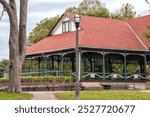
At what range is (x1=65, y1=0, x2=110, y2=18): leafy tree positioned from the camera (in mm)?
61531

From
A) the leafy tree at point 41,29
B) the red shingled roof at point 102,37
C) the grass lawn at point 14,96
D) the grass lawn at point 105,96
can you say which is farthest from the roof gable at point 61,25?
the grass lawn at point 14,96

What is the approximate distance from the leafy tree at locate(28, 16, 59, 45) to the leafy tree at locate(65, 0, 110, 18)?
12.7ft

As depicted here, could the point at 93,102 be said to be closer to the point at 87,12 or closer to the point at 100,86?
the point at 100,86

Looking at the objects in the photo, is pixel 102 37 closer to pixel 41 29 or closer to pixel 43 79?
pixel 43 79

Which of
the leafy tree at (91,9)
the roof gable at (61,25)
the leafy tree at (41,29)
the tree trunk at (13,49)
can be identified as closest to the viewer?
the tree trunk at (13,49)

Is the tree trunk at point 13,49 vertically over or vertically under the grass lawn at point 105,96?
over

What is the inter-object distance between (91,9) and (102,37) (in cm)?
2304

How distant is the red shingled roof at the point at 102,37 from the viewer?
40.9 metres

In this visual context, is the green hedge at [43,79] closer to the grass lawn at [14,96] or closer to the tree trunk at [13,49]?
the tree trunk at [13,49]

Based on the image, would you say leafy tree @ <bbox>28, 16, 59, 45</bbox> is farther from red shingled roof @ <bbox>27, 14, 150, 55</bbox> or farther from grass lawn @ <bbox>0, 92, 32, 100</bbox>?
grass lawn @ <bbox>0, 92, 32, 100</bbox>

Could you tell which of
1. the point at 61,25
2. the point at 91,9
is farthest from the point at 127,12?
the point at 61,25

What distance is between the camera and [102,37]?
4250cm

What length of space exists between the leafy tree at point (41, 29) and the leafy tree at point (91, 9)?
12.7 ft

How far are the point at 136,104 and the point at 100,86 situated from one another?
89.0 ft
